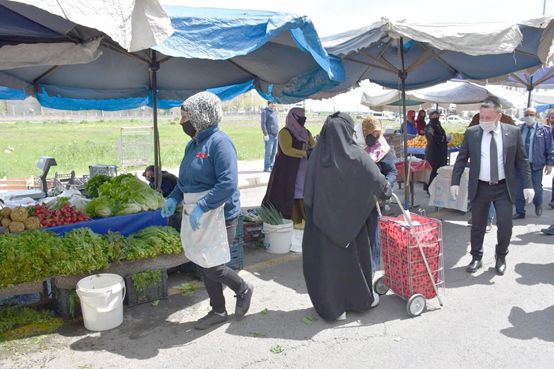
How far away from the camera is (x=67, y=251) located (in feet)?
13.4

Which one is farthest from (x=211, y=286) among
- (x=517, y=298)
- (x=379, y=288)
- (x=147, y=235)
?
(x=517, y=298)

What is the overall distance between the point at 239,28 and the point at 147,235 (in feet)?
7.39

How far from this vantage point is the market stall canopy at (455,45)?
5473 mm

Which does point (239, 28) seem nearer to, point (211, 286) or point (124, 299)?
point (211, 286)

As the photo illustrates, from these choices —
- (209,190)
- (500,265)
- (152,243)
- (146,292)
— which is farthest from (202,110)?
(500,265)

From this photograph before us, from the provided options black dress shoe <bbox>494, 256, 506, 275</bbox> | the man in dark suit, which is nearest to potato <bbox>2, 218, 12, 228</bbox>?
the man in dark suit

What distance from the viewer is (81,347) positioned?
3.82 meters

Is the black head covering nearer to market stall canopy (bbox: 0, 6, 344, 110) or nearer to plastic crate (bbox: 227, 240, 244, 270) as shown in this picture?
market stall canopy (bbox: 0, 6, 344, 110)

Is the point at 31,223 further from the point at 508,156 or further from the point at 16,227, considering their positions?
the point at 508,156

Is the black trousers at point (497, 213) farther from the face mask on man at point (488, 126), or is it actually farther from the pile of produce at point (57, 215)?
the pile of produce at point (57, 215)

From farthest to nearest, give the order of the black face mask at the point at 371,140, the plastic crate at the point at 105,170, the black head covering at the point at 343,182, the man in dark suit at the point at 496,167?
the plastic crate at the point at 105,170 < the black face mask at the point at 371,140 < the man in dark suit at the point at 496,167 < the black head covering at the point at 343,182

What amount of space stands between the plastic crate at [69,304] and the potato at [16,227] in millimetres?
695

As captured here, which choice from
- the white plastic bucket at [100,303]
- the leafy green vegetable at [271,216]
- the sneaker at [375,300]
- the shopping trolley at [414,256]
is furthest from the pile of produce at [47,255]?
the shopping trolley at [414,256]

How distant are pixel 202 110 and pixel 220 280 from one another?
1484mm
